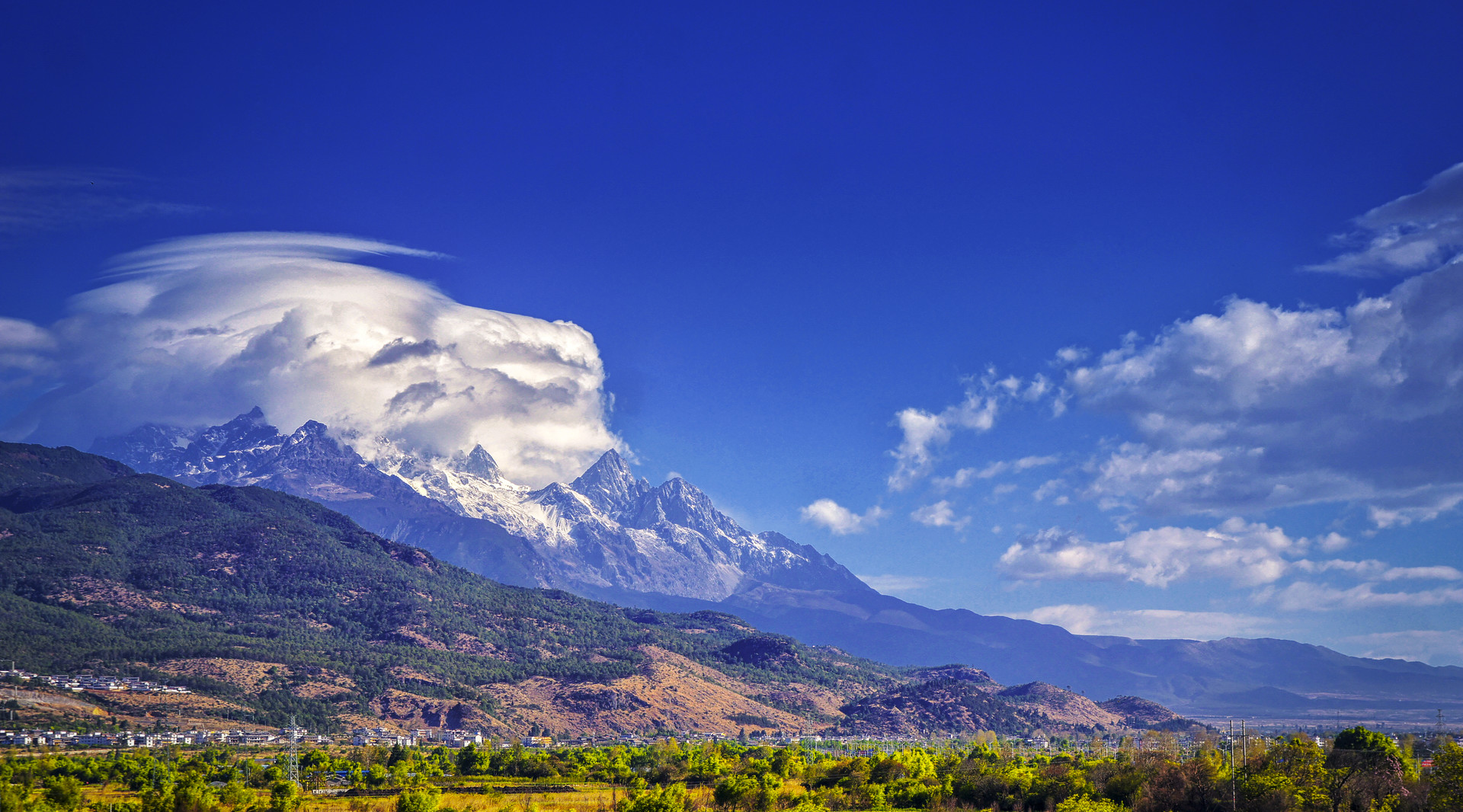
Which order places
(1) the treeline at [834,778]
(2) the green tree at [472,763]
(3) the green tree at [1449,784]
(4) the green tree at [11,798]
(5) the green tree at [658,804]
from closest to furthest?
1. (3) the green tree at [1449,784]
2. (4) the green tree at [11,798]
3. (1) the treeline at [834,778]
4. (5) the green tree at [658,804]
5. (2) the green tree at [472,763]

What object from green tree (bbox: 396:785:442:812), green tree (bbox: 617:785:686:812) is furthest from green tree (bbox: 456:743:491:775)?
green tree (bbox: 617:785:686:812)

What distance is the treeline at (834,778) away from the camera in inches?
3497

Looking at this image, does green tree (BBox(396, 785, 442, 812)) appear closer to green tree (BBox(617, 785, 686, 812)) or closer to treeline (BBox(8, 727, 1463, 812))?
treeline (BBox(8, 727, 1463, 812))

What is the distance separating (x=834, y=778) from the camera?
146250mm

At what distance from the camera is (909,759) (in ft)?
509

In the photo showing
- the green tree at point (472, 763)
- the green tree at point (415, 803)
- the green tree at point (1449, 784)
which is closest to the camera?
the green tree at point (1449, 784)

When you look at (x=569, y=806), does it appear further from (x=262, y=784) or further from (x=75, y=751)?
(x=75, y=751)

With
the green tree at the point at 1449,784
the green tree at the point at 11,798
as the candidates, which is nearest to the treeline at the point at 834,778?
the green tree at the point at 1449,784

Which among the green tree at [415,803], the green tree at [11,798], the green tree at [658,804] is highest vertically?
the green tree at [658,804]

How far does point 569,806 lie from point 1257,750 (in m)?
70.7

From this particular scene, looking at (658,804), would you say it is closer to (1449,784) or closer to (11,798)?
(11,798)

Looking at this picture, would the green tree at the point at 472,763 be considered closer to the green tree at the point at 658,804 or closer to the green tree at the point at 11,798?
the green tree at the point at 658,804

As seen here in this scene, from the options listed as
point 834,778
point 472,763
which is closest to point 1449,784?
point 834,778

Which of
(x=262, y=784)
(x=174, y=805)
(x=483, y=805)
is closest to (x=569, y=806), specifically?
(x=483, y=805)
